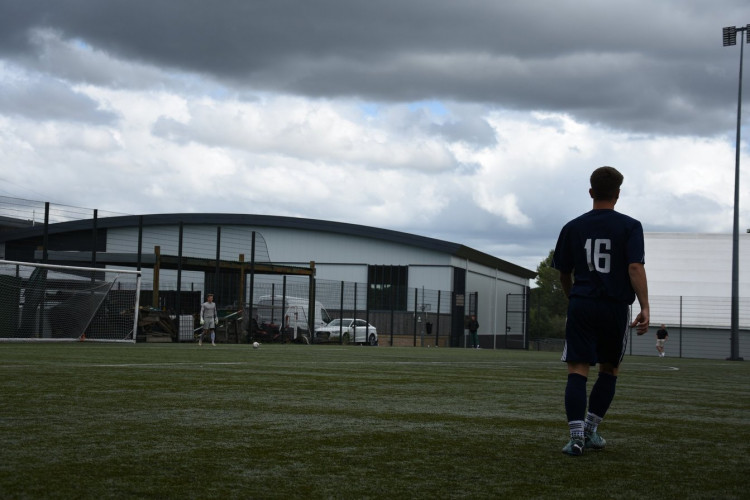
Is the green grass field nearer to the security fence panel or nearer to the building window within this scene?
the building window

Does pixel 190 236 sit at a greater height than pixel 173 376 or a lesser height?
greater

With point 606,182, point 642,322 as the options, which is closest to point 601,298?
point 642,322

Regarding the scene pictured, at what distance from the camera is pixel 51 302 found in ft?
78.9

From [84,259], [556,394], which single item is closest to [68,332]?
[84,259]

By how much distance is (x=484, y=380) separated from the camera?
11555 millimetres

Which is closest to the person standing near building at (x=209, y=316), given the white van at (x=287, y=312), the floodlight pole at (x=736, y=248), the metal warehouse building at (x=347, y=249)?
the white van at (x=287, y=312)

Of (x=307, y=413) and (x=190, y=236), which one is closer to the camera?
(x=307, y=413)

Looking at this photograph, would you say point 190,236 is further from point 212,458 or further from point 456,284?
point 212,458

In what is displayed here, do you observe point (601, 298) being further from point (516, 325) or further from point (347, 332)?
point (516, 325)

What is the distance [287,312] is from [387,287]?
37.1 ft

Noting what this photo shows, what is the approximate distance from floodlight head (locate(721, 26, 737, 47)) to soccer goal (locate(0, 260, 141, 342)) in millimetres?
26080

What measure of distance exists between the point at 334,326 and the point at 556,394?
94.8ft

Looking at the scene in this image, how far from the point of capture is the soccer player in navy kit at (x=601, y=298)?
5141 millimetres

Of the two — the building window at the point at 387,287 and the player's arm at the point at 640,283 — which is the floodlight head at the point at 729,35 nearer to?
the building window at the point at 387,287
